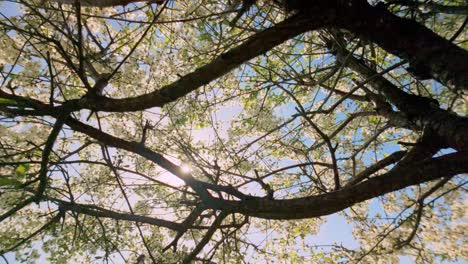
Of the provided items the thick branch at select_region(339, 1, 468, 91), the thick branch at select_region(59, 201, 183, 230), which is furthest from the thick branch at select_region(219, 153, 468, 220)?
the thick branch at select_region(59, 201, 183, 230)

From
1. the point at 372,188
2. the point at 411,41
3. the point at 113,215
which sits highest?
the point at 411,41

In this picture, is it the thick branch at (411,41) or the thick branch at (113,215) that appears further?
the thick branch at (411,41)

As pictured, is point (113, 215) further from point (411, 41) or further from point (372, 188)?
point (411, 41)

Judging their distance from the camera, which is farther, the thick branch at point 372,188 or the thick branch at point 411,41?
the thick branch at point 411,41

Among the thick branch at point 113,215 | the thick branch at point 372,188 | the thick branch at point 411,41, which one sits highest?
the thick branch at point 411,41

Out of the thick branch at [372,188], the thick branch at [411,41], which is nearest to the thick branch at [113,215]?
the thick branch at [372,188]

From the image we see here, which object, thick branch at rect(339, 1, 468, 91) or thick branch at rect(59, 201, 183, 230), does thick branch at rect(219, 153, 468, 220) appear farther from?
thick branch at rect(59, 201, 183, 230)

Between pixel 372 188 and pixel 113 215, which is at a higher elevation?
pixel 372 188

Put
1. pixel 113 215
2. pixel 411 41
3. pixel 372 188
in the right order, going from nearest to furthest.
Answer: pixel 113 215
pixel 372 188
pixel 411 41

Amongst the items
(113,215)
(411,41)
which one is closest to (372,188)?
(411,41)

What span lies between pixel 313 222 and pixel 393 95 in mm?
3036

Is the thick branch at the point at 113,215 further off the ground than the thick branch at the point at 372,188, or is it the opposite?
the thick branch at the point at 372,188

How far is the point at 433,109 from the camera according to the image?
233 centimetres

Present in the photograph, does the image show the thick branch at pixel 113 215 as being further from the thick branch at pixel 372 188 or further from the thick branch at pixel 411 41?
the thick branch at pixel 411 41
